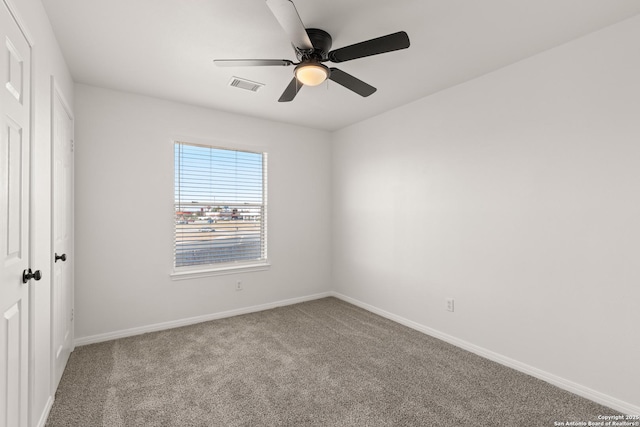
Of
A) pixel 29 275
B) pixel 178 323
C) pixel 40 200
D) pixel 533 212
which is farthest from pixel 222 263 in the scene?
pixel 533 212

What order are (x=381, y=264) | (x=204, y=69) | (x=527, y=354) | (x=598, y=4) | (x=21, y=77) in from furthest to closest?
1. (x=381, y=264)
2. (x=204, y=69)
3. (x=527, y=354)
4. (x=598, y=4)
5. (x=21, y=77)

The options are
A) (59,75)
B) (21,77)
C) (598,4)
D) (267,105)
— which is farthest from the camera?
(267,105)

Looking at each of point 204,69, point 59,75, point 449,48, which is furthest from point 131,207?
point 449,48

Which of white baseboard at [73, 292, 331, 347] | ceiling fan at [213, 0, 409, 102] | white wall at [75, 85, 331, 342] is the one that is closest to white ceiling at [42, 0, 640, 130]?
ceiling fan at [213, 0, 409, 102]

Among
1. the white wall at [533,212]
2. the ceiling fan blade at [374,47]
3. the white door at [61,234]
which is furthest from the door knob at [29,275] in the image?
the white wall at [533,212]

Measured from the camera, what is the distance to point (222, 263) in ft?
13.1

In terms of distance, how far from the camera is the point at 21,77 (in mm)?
1574

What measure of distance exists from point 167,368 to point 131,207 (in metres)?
1.71

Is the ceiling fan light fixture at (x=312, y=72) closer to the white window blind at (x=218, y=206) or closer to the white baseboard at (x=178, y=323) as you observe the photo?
the white window blind at (x=218, y=206)

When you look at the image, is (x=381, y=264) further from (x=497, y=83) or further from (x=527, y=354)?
(x=497, y=83)

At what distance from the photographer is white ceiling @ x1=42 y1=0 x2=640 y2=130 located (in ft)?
6.50

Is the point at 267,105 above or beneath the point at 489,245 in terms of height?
above

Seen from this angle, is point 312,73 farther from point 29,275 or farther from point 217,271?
point 217,271

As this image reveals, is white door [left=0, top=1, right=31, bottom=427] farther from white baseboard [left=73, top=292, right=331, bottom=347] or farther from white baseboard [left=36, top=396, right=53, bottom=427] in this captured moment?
white baseboard [left=73, top=292, right=331, bottom=347]
